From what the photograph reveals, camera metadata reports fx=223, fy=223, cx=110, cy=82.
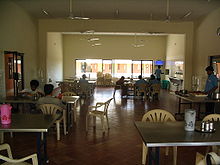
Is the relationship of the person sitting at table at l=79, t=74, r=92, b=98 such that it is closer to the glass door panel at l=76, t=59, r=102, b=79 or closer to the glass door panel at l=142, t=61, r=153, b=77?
the glass door panel at l=76, t=59, r=102, b=79

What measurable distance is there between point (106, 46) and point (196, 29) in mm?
6279

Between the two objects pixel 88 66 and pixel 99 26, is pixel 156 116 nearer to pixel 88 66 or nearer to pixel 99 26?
pixel 99 26

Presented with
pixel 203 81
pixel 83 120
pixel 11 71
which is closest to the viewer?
pixel 83 120

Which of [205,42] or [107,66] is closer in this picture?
[205,42]

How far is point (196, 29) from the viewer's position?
8875 millimetres

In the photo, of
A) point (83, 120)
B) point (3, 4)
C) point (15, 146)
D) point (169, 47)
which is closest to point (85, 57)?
point (169, 47)

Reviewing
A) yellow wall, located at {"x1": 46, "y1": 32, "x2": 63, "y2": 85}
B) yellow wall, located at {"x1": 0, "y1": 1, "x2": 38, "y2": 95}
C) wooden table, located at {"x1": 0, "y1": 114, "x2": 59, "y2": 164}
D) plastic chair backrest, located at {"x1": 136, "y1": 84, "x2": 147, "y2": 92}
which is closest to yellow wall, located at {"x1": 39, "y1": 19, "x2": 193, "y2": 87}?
yellow wall, located at {"x1": 0, "y1": 1, "x2": 38, "y2": 95}

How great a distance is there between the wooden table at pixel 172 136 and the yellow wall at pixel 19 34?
493cm

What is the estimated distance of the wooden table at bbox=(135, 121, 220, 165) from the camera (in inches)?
72.5

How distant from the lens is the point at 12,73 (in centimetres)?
648

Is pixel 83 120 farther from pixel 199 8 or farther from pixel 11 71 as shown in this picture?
pixel 199 8

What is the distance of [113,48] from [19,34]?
7585 millimetres

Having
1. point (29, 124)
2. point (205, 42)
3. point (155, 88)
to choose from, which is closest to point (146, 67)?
point (155, 88)

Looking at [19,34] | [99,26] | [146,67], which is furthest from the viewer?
[146,67]
